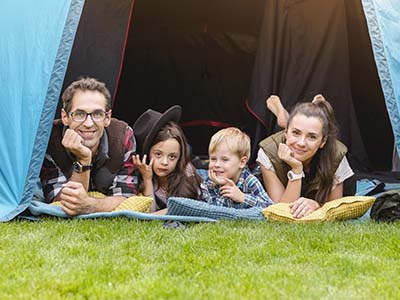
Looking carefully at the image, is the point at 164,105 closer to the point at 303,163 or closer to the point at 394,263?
the point at 303,163

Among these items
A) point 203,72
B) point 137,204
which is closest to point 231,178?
point 137,204

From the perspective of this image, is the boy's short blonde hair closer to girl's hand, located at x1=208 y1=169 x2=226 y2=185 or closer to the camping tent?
girl's hand, located at x1=208 y1=169 x2=226 y2=185

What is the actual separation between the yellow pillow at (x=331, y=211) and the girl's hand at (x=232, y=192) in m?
0.19

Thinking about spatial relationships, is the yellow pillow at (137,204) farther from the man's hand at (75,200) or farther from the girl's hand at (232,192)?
the girl's hand at (232,192)

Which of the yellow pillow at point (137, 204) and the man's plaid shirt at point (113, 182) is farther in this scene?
the man's plaid shirt at point (113, 182)

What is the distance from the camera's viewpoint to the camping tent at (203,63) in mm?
3531

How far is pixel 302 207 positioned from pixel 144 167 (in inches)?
31.7

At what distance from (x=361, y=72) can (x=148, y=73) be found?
159cm

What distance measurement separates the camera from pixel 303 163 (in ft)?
12.3

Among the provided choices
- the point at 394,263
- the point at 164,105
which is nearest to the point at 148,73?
the point at 164,105

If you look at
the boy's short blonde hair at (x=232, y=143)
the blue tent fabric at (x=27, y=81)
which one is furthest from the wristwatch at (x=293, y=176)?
the blue tent fabric at (x=27, y=81)

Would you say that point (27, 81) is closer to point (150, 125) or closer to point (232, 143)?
point (150, 125)

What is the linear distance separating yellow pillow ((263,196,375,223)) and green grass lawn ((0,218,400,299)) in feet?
0.29

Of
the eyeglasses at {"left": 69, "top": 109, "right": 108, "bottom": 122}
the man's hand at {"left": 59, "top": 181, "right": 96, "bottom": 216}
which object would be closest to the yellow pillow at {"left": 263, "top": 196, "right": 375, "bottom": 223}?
the man's hand at {"left": 59, "top": 181, "right": 96, "bottom": 216}
